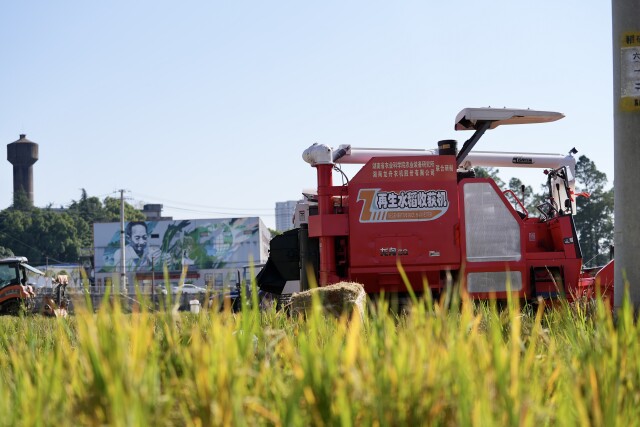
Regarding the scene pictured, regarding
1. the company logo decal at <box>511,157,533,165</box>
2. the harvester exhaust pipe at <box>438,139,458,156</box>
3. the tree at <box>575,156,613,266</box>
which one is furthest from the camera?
the tree at <box>575,156,613,266</box>

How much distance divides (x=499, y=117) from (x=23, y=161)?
450 feet

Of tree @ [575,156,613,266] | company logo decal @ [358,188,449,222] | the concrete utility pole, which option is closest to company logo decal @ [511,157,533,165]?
company logo decal @ [358,188,449,222]

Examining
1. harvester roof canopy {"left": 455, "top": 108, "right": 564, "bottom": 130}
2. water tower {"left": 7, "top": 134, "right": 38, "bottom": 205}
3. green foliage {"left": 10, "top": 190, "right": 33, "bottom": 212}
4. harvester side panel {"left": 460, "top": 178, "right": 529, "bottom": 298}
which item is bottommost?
harvester side panel {"left": 460, "top": 178, "right": 529, "bottom": 298}

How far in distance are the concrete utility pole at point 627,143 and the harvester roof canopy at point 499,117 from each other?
6.21 metres

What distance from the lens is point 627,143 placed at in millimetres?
7367

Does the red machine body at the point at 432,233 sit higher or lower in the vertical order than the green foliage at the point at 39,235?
lower

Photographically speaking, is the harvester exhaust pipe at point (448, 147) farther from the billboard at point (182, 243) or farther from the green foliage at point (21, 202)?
the green foliage at point (21, 202)

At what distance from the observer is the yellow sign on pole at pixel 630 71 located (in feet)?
24.2

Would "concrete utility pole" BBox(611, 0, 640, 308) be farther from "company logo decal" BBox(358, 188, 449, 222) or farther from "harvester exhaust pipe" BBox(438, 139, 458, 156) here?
"harvester exhaust pipe" BBox(438, 139, 458, 156)

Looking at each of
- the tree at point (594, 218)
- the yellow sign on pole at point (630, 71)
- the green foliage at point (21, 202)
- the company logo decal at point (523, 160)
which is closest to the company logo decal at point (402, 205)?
the company logo decal at point (523, 160)

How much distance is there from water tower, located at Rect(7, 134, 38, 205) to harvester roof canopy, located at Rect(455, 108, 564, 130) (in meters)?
135

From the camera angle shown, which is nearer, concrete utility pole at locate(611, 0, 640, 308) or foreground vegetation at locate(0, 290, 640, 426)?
foreground vegetation at locate(0, 290, 640, 426)

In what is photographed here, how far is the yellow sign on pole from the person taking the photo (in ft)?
24.2

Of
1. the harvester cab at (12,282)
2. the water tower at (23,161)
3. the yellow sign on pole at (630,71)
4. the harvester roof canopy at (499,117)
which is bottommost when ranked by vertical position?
the harvester cab at (12,282)
